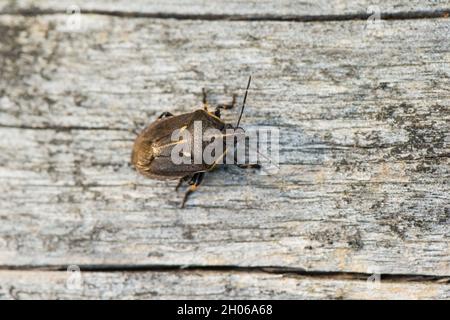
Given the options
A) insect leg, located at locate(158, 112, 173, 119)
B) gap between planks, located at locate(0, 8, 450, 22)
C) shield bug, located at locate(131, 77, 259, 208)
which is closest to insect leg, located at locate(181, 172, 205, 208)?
shield bug, located at locate(131, 77, 259, 208)

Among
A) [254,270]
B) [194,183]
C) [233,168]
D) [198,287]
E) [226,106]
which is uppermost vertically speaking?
[226,106]

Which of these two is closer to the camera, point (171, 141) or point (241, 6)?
point (241, 6)

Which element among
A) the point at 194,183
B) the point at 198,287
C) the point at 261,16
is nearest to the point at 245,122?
the point at 194,183

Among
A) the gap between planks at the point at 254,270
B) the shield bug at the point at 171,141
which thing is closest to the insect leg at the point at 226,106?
the shield bug at the point at 171,141

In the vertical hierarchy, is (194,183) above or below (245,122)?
below

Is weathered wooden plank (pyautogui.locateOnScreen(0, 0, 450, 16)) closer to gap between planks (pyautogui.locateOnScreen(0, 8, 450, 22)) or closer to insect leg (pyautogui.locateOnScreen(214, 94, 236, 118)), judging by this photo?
gap between planks (pyautogui.locateOnScreen(0, 8, 450, 22))

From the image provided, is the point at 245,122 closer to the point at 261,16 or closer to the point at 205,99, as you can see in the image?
the point at 205,99
